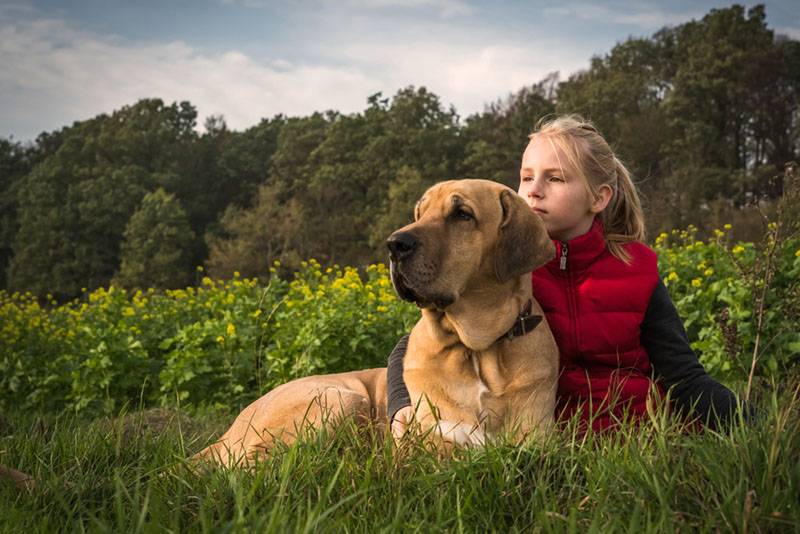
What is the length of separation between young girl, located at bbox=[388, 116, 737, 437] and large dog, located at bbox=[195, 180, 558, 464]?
0.67 ft

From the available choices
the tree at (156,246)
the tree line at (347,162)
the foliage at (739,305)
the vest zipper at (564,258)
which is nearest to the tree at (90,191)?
the tree line at (347,162)

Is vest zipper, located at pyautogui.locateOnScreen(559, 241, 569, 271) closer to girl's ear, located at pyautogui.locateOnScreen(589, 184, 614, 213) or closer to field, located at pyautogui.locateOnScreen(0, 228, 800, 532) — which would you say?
girl's ear, located at pyautogui.locateOnScreen(589, 184, 614, 213)

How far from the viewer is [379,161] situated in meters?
39.0

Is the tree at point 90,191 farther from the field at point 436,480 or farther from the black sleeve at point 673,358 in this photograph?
the black sleeve at point 673,358

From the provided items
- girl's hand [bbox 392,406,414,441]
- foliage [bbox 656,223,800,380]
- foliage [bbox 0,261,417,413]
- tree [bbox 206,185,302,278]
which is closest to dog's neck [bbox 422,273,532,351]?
girl's hand [bbox 392,406,414,441]

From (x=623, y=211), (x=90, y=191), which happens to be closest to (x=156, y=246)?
(x=90, y=191)

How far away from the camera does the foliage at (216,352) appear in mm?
6756

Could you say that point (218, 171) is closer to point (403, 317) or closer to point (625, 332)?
point (403, 317)

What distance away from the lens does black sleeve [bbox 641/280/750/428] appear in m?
3.33

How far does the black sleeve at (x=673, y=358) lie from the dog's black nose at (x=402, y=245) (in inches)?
52.5

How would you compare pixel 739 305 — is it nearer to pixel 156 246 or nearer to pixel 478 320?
pixel 478 320

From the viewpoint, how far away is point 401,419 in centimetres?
306

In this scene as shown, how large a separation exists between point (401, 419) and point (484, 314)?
0.57 metres

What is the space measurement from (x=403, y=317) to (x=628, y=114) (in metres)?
30.7
